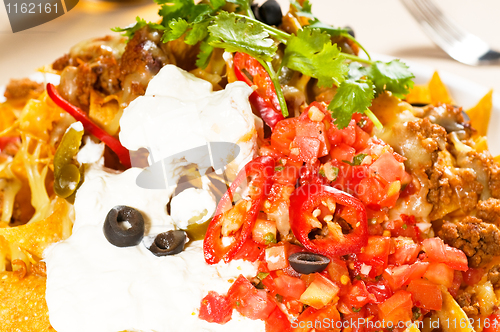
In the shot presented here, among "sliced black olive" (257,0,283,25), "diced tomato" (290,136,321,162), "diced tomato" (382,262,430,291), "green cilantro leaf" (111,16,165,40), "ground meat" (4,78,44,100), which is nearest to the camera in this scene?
"diced tomato" (382,262,430,291)

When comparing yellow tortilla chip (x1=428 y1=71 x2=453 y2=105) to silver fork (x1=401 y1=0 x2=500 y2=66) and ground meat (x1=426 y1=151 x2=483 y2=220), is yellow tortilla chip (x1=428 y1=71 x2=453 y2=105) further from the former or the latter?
silver fork (x1=401 y1=0 x2=500 y2=66)

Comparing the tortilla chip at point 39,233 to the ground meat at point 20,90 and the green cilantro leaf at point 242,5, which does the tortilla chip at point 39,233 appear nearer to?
the ground meat at point 20,90

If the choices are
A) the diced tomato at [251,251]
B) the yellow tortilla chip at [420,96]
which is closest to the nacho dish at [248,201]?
the diced tomato at [251,251]

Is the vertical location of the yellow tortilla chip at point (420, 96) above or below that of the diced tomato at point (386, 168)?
below

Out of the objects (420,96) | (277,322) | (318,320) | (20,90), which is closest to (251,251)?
(277,322)

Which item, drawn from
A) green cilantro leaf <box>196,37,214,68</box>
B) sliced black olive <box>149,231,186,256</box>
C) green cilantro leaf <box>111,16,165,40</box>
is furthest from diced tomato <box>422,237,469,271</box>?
green cilantro leaf <box>111,16,165,40</box>

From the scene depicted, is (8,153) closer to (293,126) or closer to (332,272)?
(293,126)
